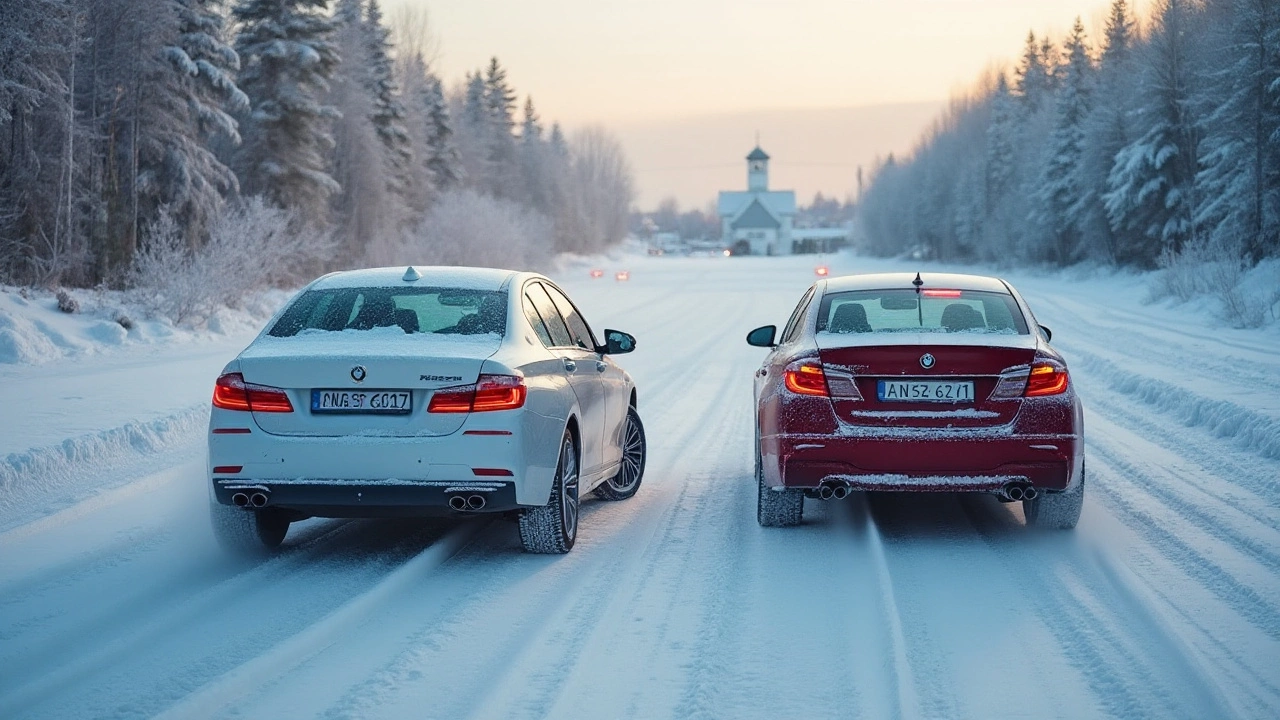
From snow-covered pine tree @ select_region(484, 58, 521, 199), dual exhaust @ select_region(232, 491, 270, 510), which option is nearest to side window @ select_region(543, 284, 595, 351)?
dual exhaust @ select_region(232, 491, 270, 510)

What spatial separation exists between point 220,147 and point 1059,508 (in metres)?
42.0

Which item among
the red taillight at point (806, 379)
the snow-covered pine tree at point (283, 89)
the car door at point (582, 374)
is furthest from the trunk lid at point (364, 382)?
the snow-covered pine tree at point (283, 89)

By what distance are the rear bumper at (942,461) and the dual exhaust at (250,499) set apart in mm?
2905

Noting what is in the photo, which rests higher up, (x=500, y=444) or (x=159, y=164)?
(x=159, y=164)

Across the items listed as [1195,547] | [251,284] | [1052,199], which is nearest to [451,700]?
[1195,547]

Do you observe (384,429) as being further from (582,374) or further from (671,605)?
(582,374)

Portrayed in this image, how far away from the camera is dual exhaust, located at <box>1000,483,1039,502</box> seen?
23.2 ft

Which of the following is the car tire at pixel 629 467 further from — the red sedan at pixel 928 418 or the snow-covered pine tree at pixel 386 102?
the snow-covered pine tree at pixel 386 102

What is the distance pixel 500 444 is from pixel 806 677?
211 cm

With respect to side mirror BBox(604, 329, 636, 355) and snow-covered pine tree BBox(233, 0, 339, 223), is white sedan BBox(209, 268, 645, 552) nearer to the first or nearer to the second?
side mirror BBox(604, 329, 636, 355)

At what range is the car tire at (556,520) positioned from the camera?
6867 mm

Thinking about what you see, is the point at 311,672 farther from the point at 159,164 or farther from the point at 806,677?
the point at 159,164

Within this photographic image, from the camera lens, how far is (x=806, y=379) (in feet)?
23.9

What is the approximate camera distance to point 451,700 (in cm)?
452
